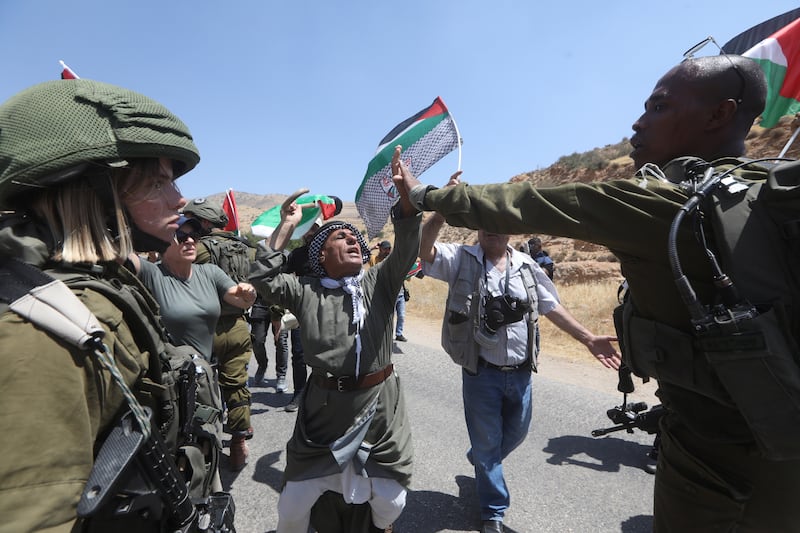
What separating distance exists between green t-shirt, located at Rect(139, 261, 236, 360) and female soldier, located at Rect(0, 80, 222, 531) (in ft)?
6.89

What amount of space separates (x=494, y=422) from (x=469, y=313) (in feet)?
2.60

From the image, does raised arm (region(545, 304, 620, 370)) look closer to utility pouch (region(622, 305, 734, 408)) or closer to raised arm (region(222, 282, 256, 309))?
utility pouch (region(622, 305, 734, 408))

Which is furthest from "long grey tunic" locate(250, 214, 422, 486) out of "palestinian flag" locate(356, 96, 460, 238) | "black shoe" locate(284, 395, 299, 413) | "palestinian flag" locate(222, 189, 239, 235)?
"palestinian flag" locate(222, 189, 239, 235)

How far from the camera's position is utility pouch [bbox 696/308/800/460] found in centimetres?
124

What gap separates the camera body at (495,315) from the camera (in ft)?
10.3

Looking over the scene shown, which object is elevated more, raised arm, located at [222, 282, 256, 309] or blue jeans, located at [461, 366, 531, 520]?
raised arm, located at [222, 282, 256, 309]

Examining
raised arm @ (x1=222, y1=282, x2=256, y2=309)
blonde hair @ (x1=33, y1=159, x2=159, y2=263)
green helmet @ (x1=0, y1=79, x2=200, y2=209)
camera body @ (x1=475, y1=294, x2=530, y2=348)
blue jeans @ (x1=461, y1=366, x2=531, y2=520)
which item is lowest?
blue jeans @ (x1=461, y1=366, x2=531, y2=520)

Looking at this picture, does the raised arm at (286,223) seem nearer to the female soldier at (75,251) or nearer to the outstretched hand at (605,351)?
the female soldier at (75,251)

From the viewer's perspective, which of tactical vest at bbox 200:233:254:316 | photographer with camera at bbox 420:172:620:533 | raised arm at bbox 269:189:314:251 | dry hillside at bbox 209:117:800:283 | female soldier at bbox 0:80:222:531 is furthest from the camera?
dry hillside at bbox 209:117:800:283

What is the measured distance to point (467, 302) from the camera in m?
3.29

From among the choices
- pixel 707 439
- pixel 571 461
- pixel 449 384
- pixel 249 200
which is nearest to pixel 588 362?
pixel 449 384

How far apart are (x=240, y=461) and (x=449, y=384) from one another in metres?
3.17

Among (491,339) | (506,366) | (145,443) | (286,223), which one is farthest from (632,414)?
(145,443)

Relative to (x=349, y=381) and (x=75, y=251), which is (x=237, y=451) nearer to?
(x=349, y=381)
